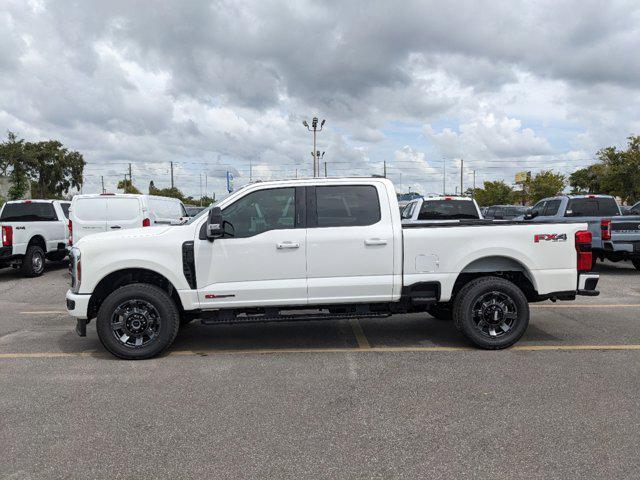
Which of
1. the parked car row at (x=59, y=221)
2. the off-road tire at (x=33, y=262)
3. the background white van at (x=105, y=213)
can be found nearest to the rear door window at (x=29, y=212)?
the parked car row at (x=59, y=221)

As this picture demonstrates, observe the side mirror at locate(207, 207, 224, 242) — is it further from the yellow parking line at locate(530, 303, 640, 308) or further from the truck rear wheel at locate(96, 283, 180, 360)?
the yellow parking line at locate(530, 303, 640, 308)

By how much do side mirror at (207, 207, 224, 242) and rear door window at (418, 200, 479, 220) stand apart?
294 inches

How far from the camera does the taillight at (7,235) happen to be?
1141 centimetres

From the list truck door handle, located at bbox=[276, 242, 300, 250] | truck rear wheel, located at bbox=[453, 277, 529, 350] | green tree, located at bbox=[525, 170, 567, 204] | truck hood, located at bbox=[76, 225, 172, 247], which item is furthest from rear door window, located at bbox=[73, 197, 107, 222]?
green tree, located at bbox=[525, 170, 567, 204]

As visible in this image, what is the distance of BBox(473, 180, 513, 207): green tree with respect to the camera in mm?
81750

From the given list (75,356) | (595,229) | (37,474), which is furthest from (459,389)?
(595,229)

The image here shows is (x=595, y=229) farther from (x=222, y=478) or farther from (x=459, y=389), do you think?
(x=222, y=478)

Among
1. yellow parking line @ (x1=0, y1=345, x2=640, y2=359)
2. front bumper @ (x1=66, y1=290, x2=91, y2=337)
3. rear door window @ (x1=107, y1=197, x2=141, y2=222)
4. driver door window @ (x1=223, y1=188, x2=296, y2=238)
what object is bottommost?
yellow parking line @ (x1=0, y1=345, x2=640, y2=359)

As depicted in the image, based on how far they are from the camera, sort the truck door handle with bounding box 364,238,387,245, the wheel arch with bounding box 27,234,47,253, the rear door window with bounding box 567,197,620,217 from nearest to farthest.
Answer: the truck door handle with bounding box 364,238,387,245
the wheel arch with bounding box 27,234,47,253
the rear door window with bounding box 567,197,620,217

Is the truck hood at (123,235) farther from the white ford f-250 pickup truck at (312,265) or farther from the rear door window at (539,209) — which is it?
the rear door window at (539,209)

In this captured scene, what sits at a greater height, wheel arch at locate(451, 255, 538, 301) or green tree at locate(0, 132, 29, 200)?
green tree at locate(0, 132, 29, 200)

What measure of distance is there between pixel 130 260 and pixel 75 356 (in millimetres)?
1313

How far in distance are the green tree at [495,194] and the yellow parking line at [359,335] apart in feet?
255

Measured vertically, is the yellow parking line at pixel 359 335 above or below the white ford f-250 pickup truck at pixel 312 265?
below
